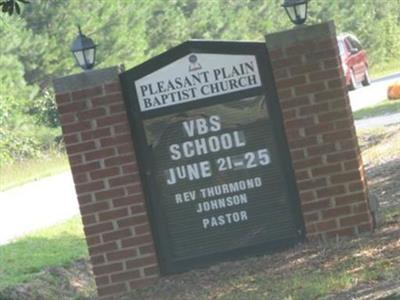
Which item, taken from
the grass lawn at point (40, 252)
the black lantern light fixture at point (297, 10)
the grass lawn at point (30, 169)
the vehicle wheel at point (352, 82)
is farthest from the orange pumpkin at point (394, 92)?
the black lantern light fixture at point (297, 10)

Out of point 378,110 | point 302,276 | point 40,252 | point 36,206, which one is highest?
point 378,110

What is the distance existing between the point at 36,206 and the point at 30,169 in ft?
35.9

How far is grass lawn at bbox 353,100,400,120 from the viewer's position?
2483 centimetres

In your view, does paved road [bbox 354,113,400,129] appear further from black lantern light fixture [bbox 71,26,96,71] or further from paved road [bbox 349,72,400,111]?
black lantern light fixture [bbox 71,26,96,71]

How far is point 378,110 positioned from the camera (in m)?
25.9

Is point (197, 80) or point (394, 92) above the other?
point (197, 80)

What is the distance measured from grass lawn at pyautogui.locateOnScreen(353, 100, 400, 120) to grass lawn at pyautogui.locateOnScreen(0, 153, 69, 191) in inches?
295

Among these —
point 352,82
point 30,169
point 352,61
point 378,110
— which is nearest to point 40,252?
point 378,110

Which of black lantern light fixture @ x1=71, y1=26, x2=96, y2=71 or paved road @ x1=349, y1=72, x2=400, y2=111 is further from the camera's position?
paved road @ x1=349, y1=72, x2=400, y2=111

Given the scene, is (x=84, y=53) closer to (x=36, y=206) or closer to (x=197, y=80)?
(x=197, y=80)

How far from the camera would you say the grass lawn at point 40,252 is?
1182cm

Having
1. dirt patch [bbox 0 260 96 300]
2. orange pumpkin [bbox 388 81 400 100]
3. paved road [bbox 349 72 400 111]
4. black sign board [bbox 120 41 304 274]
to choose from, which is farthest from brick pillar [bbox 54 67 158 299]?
orange pumpkin [bbox 388 81 400 100]

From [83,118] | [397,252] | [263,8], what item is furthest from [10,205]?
[263,8]

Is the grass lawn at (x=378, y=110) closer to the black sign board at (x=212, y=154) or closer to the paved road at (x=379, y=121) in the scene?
the paved road at (x=379, y=121)
